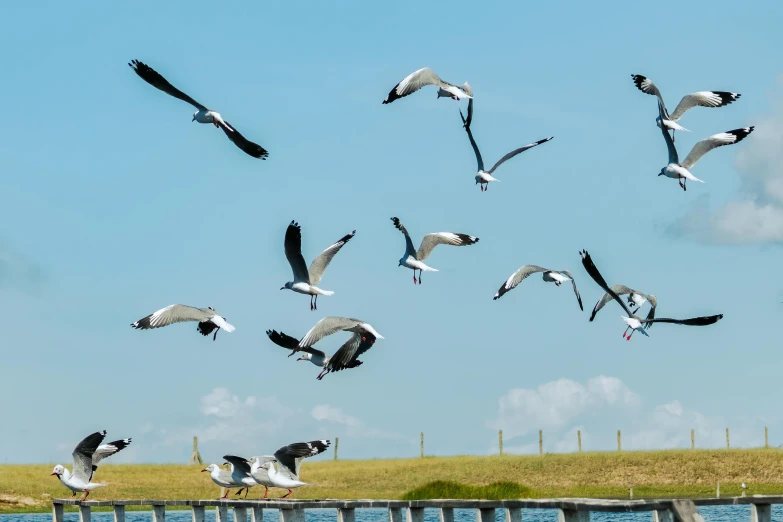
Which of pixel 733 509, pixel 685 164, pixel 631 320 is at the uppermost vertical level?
pixel 685 164

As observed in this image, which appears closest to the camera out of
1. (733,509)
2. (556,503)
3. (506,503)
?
(556,503)

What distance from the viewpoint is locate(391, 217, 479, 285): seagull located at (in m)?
26.9

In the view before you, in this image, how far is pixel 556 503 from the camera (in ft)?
54.4

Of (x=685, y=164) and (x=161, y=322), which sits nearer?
(x=161, y=322)

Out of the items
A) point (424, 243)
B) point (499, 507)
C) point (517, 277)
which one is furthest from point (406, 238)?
point (499, 507)

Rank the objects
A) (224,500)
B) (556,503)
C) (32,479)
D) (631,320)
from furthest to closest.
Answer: (32,479) → (631,320) → (224,500) → (556,503)

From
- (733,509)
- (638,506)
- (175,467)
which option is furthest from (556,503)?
(175,467)

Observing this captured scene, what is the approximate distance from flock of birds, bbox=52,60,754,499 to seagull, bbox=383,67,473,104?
0.07 feet

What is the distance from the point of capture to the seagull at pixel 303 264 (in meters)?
23.5

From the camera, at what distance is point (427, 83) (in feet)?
84.1

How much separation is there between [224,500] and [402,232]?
7.28 m

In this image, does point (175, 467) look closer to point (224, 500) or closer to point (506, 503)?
point (224, 500)

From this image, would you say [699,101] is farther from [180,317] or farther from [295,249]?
[180,317]

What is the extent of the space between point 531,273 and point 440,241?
2.57 meters
